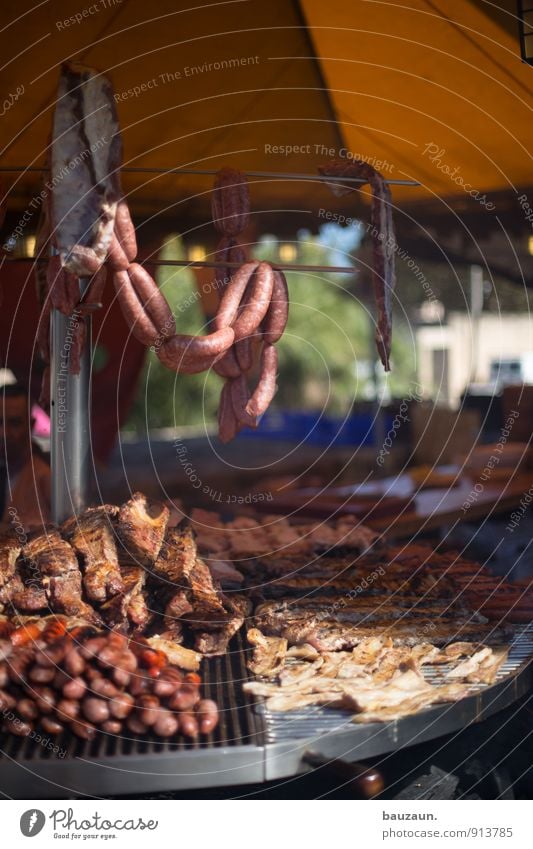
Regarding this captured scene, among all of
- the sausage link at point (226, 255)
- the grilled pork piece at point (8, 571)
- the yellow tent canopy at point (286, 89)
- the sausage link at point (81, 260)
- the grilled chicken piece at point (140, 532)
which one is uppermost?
the yellow tent canopy at point (286, 89)

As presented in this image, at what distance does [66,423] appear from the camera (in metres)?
4.45

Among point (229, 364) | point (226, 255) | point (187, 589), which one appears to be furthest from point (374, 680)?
point (226, 255)

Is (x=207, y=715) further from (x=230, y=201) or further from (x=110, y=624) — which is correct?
(x=230, y=201)

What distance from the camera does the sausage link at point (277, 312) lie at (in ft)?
15.0

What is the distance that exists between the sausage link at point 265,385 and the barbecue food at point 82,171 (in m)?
1.45

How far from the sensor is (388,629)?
426 cm

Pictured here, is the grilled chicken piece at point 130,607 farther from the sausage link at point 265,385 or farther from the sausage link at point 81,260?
the sausage link at point 81,260

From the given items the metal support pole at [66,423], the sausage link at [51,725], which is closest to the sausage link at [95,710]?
the sausage link at [51,725]

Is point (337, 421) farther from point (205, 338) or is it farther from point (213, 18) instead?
point (205, 338)

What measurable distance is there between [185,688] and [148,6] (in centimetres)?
429

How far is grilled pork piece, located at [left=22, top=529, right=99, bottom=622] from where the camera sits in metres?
3.89

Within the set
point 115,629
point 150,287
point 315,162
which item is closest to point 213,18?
point 315,162
